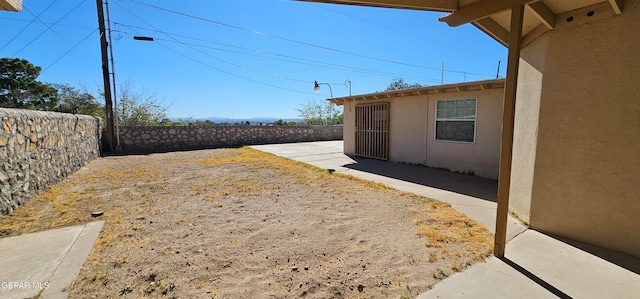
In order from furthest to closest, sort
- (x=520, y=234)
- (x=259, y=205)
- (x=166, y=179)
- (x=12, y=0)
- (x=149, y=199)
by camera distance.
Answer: (x=166, y=179), (x=149, y=199), (x=259, y=205), (x=520, y=234), (x=12, y=0)

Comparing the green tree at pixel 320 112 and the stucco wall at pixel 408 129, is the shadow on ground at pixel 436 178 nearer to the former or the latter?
the stucco wall at pixel 408 129

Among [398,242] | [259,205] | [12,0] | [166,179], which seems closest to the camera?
[12,0]

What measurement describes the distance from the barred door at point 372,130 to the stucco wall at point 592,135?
5741 millimetres

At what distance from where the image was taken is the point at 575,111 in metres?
2.73

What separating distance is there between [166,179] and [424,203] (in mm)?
5761

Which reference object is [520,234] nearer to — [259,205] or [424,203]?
[424,203]

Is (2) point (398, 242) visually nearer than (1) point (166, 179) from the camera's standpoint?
Yes

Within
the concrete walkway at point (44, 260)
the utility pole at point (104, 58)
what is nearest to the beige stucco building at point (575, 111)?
the concrete walkway at point (44, 260)

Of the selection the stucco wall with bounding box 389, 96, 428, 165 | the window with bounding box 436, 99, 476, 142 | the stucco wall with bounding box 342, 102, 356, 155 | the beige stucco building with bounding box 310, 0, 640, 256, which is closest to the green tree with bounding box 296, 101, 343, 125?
the stucco wall with bounding box 342, 102, 356, 155

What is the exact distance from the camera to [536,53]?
3129 millimetres

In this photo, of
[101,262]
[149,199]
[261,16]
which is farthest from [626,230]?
[261,16]

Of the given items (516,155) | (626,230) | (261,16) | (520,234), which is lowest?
(520,234)

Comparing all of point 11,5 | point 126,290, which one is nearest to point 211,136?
point 11,5

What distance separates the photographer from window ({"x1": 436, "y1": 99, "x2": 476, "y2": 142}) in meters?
6.35
